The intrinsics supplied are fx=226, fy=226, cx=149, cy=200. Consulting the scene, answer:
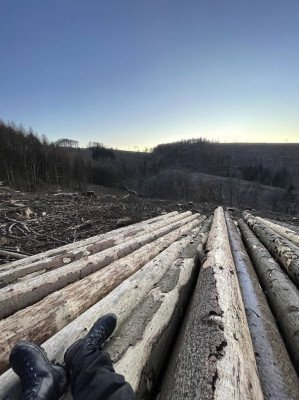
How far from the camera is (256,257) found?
3.60 m

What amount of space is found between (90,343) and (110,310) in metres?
0.50

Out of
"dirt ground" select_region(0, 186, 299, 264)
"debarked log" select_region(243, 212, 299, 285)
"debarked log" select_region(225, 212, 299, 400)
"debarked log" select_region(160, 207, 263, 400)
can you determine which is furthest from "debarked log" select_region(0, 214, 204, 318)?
"debarked log" select_region(243, 212, 299, 285)

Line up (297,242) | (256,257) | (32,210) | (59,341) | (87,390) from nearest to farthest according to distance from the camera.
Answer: (87,390), (59,341), (256,257), (297,242), (32,210)

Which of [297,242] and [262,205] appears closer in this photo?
[297,242]

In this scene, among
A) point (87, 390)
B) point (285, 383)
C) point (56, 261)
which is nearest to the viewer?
point (87, 390)

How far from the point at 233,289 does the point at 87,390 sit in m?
1.40

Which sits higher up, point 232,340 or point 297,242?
point 232,340

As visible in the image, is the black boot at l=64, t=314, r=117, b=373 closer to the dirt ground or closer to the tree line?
the dirt ground

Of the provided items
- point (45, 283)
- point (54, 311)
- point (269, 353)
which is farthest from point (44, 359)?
point (269, 353)

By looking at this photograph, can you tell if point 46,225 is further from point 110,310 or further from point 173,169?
point 173,169

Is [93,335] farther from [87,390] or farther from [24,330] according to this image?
[24,330]

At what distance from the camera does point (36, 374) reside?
43.6 inches

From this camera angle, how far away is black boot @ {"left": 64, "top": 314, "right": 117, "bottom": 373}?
123 centimetres

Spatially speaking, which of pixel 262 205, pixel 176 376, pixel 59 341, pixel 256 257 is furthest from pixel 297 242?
pixel 262 205
